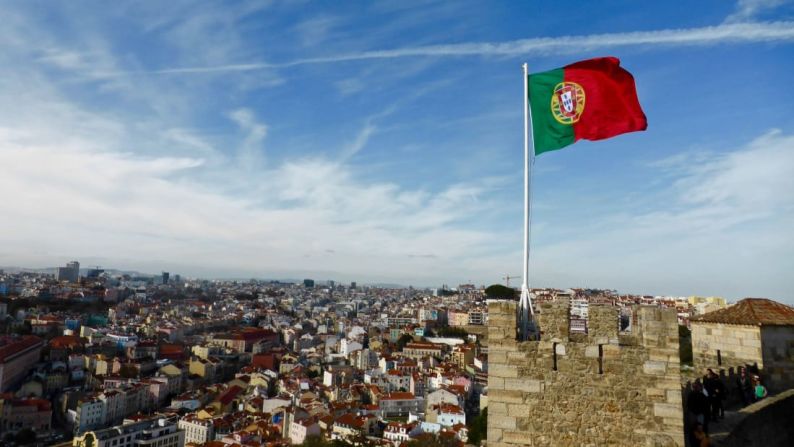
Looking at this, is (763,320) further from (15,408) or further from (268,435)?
(15,408)

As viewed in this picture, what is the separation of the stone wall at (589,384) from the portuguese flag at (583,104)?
2.23 metres

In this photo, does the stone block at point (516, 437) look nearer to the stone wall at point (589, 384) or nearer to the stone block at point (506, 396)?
the stone wall at point (589, 384)

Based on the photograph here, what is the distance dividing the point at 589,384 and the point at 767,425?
17.3 ft

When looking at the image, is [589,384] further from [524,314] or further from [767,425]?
[767,425]

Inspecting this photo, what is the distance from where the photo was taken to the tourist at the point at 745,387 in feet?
30.9

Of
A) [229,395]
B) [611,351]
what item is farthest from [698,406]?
[229,395]

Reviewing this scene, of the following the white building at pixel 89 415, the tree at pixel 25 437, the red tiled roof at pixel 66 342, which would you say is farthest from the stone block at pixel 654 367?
the red tiled roof at pixel 66 342

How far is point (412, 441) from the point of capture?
36688 mm

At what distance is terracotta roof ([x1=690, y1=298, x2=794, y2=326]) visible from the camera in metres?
10.8

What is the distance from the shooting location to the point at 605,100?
632 cm

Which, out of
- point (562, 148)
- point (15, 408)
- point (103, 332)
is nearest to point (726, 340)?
point (562, 148)

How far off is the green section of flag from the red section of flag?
0.40ft

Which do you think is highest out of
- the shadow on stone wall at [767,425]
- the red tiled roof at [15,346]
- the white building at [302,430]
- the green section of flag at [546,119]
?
the green section of flag at [546,119]

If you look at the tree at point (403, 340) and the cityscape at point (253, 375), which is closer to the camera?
the cityscape at point (253, 375)
